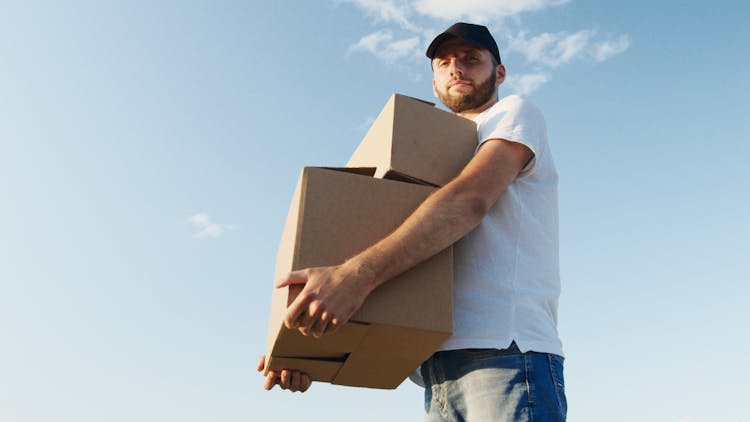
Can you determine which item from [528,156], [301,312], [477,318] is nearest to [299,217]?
[301,312]

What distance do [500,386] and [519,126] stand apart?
766 millimetres

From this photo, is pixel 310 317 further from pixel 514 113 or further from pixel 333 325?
pixel 514 113

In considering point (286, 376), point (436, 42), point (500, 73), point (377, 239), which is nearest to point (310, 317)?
point (377, 239)

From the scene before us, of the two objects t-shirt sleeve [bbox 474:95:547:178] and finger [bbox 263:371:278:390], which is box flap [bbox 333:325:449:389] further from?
t-shirt sleeve [bbox 474:95:547:178]

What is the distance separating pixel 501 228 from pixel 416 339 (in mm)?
456

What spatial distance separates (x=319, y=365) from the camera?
1941 millimetres

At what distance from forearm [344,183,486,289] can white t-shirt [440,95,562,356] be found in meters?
0.17

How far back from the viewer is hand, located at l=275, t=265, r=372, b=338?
1.53 metres

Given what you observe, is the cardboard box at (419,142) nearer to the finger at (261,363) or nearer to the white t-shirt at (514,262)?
the white t-shirt at (514,262)

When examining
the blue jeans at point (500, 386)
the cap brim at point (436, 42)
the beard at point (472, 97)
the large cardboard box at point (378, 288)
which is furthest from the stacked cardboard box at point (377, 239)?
the cap brim at point (436, 42)

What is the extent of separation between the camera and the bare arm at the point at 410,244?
5.06ft

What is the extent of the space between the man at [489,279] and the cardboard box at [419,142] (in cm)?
9

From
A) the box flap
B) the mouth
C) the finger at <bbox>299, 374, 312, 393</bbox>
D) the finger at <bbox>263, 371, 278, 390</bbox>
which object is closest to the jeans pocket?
the box flap

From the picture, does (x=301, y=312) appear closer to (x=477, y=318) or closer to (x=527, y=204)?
(x=477, y=318)
